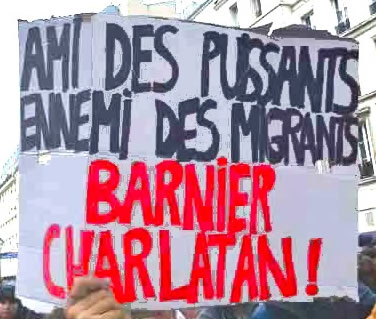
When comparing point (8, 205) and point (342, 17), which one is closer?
point (342, 17)

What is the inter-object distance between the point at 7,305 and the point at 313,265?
1.95 meters

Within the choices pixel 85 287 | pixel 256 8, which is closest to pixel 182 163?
pixel 85 287

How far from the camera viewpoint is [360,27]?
19.5 m

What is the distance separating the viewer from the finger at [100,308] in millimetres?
1419

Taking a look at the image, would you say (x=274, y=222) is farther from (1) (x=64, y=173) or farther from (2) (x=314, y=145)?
(1) (x=64, y=173)

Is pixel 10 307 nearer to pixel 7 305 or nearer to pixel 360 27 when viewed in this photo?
pixel 7 305

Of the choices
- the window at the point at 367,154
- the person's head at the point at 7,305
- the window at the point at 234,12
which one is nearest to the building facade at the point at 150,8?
the window at the point at 234,12

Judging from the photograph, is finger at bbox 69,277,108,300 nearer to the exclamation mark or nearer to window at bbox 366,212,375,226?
the exclamation mark

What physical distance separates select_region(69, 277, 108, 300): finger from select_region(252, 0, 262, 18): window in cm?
2269

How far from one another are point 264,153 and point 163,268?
1.79 feet

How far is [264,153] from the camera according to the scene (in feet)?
7.57

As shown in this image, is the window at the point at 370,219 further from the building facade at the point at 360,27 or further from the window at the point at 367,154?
the window at the point at 367,154

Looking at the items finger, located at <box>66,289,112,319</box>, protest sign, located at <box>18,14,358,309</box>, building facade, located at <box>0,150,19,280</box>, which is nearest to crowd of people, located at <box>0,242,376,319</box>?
finger, located at <box>66,289,112,319</box>

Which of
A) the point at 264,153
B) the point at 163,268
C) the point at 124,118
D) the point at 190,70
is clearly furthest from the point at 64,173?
the point at 264,153
